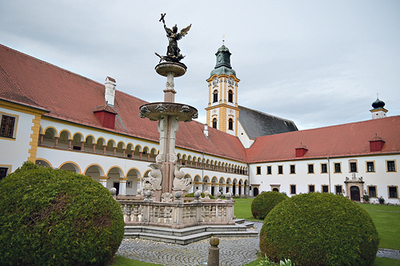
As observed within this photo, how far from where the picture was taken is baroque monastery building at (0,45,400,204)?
72.2ft

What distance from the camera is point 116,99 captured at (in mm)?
32719

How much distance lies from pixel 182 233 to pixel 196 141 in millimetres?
31303

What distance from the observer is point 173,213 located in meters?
10.5

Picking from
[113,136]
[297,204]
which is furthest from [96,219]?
[113,136]

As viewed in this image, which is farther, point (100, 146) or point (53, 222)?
point (100, 146)

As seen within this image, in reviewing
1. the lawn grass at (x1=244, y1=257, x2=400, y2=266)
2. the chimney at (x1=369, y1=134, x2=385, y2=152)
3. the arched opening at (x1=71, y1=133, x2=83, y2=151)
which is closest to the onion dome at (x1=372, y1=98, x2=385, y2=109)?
the chimney at (x1=369, y1=134, x2=385, y2=152)

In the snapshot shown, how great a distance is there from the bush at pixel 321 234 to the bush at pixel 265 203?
441 inches

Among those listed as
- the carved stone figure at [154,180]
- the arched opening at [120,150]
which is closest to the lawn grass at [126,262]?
the carved stone figure at [154,180]

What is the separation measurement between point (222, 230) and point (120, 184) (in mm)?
19760

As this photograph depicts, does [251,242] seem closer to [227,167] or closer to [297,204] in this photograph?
[297,204]

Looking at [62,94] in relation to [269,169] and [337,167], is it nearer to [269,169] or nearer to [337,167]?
[269,169]

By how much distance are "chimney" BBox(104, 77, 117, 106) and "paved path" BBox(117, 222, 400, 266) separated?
23522 mm

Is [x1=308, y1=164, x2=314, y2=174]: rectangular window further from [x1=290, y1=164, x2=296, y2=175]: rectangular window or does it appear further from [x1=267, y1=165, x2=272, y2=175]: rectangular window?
[x1=267, y1=165, x2=272, y2=175]: rectangular window

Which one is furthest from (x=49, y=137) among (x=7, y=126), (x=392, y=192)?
(x=392, y=192)
